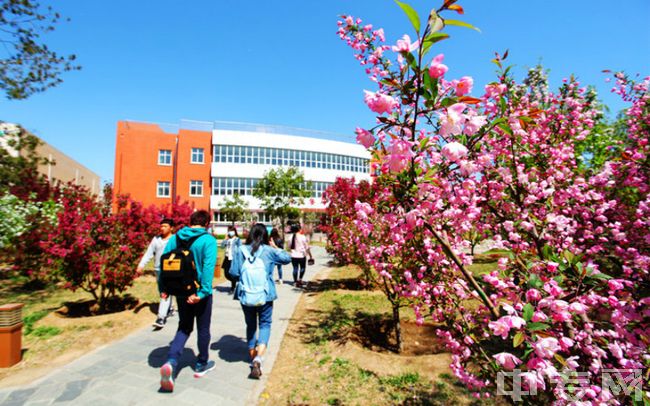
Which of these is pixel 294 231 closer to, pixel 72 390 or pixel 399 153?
pixel 72 390

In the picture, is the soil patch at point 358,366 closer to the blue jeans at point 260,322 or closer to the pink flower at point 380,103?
the blue jeans at point 260,322

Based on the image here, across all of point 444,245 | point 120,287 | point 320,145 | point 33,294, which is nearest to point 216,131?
point 320,145

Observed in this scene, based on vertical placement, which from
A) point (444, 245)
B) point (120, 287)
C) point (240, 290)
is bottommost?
point (120, 287)

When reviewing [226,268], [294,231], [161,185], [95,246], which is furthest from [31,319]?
[161,185]

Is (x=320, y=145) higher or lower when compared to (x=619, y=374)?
higher

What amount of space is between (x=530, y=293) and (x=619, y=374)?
2.49 ft

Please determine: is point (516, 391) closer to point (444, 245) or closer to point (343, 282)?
point (444, 245)

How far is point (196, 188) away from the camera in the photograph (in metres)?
34.2

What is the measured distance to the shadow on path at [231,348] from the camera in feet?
14.1

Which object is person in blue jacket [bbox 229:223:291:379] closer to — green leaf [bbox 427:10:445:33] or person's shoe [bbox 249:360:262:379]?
person's shoe [bbox 249:360:262:379]

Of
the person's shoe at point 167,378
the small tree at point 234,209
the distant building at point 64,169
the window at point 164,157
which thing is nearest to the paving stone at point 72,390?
the person's shoe at point 167,378

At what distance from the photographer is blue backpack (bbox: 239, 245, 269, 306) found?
377cm

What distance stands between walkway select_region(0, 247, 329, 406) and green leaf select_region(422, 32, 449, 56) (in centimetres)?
→ 361

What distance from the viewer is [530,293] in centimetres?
166
